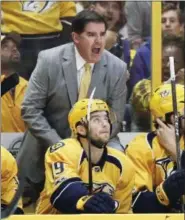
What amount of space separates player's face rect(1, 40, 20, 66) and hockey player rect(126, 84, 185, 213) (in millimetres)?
930

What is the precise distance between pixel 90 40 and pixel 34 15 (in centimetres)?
40

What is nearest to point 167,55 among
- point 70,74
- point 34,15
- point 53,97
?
point 70,74

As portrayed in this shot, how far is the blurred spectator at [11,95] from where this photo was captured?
7188 mm

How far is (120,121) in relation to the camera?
7.13 meters

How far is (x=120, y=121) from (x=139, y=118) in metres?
0.15

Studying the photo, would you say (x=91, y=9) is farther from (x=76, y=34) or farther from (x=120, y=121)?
(x=120, y=121)

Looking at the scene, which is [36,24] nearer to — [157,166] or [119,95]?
[119,95]

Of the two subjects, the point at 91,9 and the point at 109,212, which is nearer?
the point at 109,212

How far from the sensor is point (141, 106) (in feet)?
23.7

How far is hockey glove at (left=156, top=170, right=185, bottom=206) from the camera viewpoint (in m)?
6.51

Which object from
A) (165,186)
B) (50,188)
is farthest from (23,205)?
(165,186)

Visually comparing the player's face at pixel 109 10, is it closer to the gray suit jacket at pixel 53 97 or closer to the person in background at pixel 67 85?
the person in background at pixel 67 85

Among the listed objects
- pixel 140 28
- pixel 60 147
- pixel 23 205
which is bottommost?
pixel 23 205

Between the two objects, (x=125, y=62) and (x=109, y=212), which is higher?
(x=125, y=62)
